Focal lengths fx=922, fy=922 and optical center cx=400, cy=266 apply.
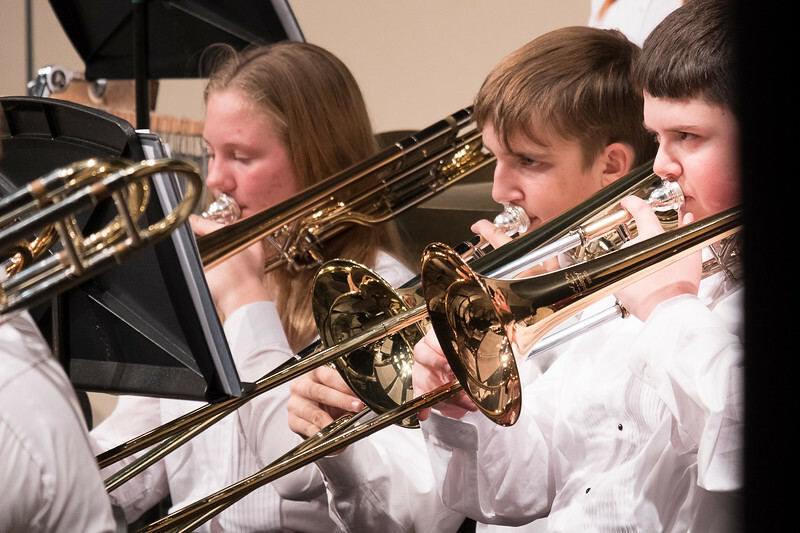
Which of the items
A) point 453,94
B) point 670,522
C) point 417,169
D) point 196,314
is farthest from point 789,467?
point 453,94

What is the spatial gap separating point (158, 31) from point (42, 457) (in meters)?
1.32

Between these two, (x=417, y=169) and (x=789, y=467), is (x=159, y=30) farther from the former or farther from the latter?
(x=789, y=467)

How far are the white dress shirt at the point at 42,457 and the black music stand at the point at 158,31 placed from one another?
1129 millimetres

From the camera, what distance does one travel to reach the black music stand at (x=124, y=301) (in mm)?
851

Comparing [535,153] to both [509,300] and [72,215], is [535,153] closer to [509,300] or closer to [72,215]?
[509,300]

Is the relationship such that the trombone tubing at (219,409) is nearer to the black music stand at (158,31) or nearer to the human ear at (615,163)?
the human ear at (615,163)

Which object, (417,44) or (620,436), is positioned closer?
(620,436)

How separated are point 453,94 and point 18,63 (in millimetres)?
1662

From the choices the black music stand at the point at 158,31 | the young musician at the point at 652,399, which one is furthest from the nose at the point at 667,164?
the black music stand at the point at 158,31

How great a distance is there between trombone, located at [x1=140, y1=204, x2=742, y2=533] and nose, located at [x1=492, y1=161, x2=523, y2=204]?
0.36 m

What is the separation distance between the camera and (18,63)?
10.5 ft

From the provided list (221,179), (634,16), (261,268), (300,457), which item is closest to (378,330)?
(300,457)

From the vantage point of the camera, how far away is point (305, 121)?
1.67 meters

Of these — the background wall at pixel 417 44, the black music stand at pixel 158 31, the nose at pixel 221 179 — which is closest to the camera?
the nose at pixel 221 179
